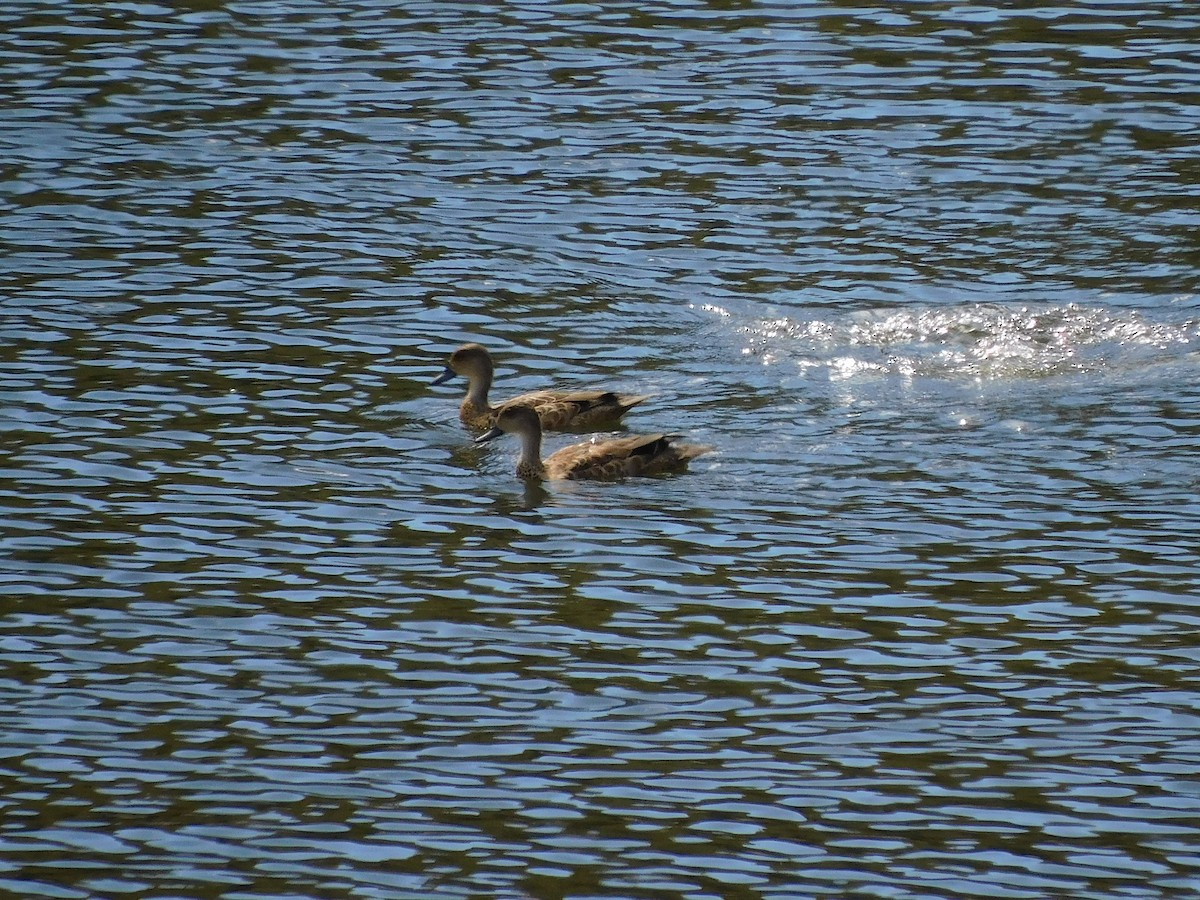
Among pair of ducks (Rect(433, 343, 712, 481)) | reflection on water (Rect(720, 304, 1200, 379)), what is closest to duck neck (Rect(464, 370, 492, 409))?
pair of ducks (Rect(433, 343, 712, 481))

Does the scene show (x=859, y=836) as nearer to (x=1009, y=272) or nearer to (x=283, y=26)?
(x=1009, y=272)

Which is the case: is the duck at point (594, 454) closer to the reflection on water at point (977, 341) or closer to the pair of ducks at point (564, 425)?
the pair of ducks at point (564, 425)

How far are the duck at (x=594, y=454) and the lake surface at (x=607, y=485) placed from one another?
20 cm

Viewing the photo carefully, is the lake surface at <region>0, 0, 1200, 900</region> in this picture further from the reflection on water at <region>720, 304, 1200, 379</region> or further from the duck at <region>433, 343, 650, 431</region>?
the duck at <region>433, 343, 650, 431</region>

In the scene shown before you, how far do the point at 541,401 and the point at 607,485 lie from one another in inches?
44.4

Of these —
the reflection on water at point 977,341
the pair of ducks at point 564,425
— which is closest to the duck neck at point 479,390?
the pair of ducks at point 564,425

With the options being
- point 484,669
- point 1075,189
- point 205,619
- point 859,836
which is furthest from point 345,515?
point 1075,189

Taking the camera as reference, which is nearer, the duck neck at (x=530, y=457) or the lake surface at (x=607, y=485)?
the lake surface at (x=607, y=485)

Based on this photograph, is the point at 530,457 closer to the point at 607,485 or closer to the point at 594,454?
the point at 594,454

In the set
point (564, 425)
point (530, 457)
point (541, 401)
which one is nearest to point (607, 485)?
point (530, 457)

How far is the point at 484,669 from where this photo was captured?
10.8 meters

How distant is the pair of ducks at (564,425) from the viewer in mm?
14203

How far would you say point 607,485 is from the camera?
1430cm

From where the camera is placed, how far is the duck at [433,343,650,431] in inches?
589
